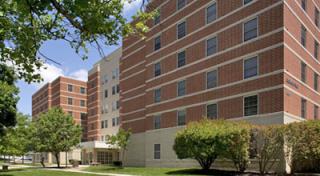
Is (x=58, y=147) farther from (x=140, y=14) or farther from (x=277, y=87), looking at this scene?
(x=140, y=14)

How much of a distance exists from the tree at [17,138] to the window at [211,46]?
61.9 ft

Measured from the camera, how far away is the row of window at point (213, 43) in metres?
32.3

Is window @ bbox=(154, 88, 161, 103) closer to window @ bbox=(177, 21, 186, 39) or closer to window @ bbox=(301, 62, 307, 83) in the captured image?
window @ bbox=(177, 21, 186, 39)

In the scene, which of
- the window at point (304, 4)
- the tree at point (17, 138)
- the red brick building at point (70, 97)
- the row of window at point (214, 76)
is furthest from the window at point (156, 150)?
the red brick building at point (70, 97)

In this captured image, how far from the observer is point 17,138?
46.9 m

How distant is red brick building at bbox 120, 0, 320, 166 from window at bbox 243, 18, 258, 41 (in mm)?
80

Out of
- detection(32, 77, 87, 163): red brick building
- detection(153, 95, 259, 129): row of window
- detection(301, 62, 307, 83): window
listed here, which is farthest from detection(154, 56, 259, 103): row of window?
detection(32, 77, 87, 163): red brick building

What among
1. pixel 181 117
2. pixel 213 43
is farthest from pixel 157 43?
pixel 213 43

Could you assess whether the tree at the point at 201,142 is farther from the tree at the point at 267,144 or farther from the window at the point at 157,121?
the window at the point at 157,121

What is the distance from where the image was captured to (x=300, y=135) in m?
25.4

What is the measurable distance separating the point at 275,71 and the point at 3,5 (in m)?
24.6

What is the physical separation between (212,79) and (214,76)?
0.38m

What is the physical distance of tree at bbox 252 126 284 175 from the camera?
2620cm

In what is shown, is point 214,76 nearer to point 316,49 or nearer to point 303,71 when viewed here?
point 303,71
